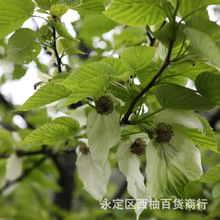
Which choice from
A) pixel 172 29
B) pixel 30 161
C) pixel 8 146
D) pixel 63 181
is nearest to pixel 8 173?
pixel 8 146

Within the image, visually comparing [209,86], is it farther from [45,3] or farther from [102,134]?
[45,3]

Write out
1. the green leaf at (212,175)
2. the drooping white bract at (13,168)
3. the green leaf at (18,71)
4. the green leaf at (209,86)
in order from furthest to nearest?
the drooping white bract at (13,168), the green leaf at (18,71), the green leaf at (212,175), the green leaf at (209,86)

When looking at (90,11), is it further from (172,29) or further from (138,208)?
(138,208)

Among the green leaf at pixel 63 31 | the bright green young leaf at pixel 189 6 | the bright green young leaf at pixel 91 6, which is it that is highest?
the bright green young leaf at pixel 189 6

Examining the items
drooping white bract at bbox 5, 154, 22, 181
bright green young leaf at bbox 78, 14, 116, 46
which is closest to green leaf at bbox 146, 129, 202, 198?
bright green young leaf at bbox 78, 14, 116, 46

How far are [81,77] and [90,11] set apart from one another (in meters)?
0.21

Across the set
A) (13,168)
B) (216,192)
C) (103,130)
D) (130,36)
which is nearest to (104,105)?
(103,130)

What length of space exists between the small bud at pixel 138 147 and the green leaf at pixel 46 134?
0.15 metres

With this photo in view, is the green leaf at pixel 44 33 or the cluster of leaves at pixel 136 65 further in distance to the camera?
the green leaf at pixel 44 33

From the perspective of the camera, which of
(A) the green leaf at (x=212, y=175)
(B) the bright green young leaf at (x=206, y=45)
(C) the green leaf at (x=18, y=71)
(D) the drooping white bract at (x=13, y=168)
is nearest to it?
(B) the bright green young leaf at (x=206, y=45)

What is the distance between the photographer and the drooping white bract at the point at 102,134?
51 centimetres

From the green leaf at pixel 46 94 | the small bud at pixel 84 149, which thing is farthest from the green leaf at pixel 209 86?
the small bud at pixel 84 149

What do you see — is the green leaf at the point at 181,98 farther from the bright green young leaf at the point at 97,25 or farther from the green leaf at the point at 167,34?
the bright green young leaf at the point at 97,25

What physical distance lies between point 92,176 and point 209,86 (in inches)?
13.4
